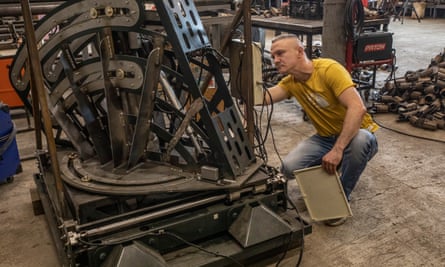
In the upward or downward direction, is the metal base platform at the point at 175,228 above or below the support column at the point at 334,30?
below

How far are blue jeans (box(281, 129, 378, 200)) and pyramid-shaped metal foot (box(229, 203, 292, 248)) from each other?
58 cm

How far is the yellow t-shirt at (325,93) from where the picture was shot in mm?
2127

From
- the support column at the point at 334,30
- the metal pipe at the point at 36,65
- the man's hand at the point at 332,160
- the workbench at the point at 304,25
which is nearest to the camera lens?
the metal pipe at the point at 36,65

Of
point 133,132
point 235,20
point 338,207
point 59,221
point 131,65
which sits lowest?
point 338,207

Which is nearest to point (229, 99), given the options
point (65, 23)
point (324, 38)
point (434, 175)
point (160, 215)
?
point (160, 215)

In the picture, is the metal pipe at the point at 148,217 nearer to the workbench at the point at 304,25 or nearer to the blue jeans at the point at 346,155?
the blue jeans at the point at 346,155

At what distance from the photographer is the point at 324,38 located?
3.53m

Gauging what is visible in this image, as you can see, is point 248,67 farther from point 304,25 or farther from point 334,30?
point 304,25

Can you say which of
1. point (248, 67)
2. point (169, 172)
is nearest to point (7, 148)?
point (169, 172)

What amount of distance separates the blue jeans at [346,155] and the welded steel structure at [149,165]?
430 millimetres

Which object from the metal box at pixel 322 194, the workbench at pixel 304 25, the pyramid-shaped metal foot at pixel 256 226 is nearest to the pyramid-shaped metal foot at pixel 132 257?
the pyramid-shaped metal foot at pixel 256 226

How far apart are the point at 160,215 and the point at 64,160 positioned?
730 millimetres

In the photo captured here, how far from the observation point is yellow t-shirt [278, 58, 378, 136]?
6.98ft

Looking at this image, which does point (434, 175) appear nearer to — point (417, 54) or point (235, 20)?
point (235, 20)
